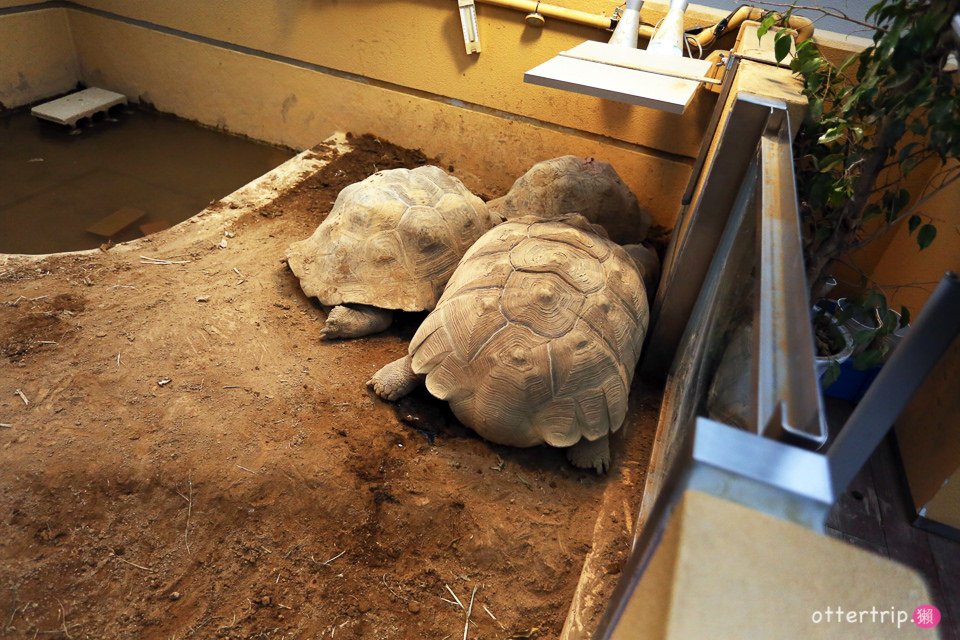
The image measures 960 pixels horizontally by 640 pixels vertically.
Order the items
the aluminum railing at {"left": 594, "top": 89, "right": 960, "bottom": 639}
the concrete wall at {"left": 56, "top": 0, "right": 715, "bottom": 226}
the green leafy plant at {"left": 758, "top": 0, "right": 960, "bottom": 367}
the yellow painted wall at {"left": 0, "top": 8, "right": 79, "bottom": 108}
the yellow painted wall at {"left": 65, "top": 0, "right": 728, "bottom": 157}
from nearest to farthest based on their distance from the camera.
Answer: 1. the aluminum railing at {"left": 594, "top": 89, "right": 960, "bottom": 639}
2. the green leafy plant at {"left": 758, "top": 0, "right": 960, "bottom": 367}
3. the yellow painted wall at {"left": 65, "top": 0, "right": 728, "bottom": 157}
4. the concrete wall at {"left": 56, "top": 0, "right": 715, "bottom": 226}
5. the yellow painted wall at {"left": 0, "top": 8, "right": 79, "bottom": 108}

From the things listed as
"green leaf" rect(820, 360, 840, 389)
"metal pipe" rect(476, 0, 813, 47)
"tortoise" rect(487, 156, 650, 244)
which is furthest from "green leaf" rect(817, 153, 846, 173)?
"tortoise" rect(487, 156, 650, 244)

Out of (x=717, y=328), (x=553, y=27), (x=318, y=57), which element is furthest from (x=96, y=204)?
(x=717, y=328)

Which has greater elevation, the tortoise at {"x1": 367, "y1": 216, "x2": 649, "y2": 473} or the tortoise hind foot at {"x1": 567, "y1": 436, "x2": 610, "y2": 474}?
the tortoise at {"x1": 367, "y1": 216, "x2": 649, "y2": 473}

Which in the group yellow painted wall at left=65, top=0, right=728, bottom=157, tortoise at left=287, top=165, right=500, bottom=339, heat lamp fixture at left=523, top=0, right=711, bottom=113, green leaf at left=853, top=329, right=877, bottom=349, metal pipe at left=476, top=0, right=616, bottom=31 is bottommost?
tortoise at left=287, top=165, right=500, bottom=339

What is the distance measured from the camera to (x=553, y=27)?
3.59 m

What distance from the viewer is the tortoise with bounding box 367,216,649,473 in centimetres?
231

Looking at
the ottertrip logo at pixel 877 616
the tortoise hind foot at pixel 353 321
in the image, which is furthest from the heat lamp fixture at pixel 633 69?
the ottertrip logo at pixel 877 616

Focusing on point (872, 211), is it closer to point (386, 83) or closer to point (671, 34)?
point (671, 34)

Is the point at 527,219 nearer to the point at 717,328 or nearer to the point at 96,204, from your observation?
the point at 717,328

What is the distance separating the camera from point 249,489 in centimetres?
212

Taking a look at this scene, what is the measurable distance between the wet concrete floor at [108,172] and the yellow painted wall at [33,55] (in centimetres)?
23

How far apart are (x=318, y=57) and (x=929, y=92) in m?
3.78

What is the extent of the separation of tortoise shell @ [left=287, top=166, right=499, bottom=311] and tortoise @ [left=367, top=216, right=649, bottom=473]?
0.38 metres

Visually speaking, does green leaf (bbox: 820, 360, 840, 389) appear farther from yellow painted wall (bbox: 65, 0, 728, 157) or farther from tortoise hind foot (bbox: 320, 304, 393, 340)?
tortoise hind foot (bbox: 320, 304, 393, 340)
